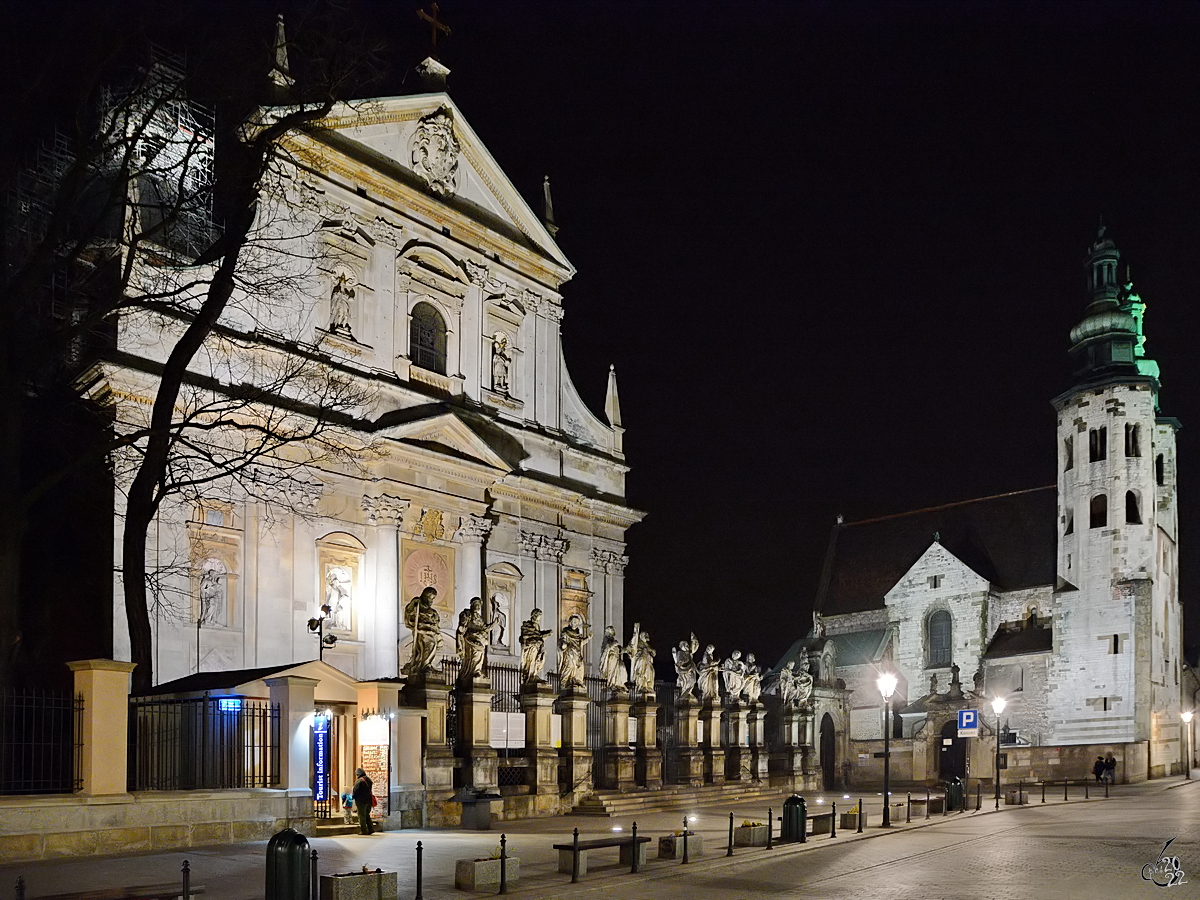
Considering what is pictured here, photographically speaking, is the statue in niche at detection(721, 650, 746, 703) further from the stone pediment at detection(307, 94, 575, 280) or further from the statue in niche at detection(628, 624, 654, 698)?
the stone pediment at detection(307, 94, 575, 280)

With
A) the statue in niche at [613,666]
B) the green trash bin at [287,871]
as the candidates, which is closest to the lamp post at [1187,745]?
the statue in niche at [613,666]

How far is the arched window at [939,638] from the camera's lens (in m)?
58.5

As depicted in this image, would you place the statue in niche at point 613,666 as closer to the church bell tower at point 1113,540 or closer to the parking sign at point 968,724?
the parking sign at point 968,724

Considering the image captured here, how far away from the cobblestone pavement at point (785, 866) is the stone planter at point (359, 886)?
3.55 ft

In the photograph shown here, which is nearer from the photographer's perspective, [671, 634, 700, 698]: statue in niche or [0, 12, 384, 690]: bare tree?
[0, 12, 384, 690]: bare tree

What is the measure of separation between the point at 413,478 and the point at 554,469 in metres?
6.49

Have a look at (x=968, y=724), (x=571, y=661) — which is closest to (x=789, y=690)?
(x=968, y=724)

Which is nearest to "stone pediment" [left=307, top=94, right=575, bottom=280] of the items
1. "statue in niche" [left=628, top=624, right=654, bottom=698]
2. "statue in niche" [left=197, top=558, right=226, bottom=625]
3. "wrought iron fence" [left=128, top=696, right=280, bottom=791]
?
"statue in niche" [left=197, top=558, right=226, bottom=625]

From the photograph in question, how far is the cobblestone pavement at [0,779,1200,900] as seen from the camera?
15102 millimetres

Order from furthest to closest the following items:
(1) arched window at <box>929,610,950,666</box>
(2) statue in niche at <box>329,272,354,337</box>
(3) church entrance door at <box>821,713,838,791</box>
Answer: (1) arched window at <box>929,610,950,666</box> < (3) church entrance door at <box>821,713,838,791</box> < (2) statue in niche at <box>329,272,354,337</box>

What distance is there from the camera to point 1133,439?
177 ft

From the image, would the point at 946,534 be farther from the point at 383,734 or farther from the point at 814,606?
the point at 383,734

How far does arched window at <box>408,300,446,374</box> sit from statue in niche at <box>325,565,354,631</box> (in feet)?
21.0

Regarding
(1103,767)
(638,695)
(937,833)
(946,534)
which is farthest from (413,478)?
(946,534)
